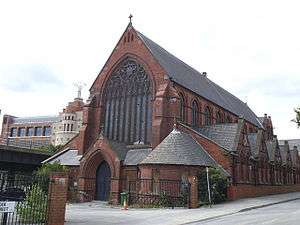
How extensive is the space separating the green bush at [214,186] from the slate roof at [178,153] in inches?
51.6

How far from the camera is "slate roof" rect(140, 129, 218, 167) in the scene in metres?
31.9

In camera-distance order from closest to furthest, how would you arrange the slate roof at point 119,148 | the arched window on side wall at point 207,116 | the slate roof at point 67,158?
the slate roof at point 119,148, the slate roof at point 67,158, the arched window on side wall at point 207,116

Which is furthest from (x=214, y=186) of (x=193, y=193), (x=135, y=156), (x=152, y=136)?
(x=152, y=136)

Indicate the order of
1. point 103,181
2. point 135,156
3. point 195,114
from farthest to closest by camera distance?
point 195,114
point 103,181
point 135,156

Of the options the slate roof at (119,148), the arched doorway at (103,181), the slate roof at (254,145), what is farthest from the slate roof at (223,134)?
the arched doorway at (103,181)

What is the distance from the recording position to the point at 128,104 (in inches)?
1636

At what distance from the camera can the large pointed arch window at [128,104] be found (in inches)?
1578

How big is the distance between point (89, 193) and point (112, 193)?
12.2 feet

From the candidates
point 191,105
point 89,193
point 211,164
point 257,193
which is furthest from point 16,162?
point 257,193

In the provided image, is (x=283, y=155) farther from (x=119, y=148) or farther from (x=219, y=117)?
(x=119, y=148)

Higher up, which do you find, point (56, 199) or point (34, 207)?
point (56, 199)

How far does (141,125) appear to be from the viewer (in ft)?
132

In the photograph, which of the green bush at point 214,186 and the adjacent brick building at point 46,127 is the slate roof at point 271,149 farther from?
the adjacent brick building at point 46,127

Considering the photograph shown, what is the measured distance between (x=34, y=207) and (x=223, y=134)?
24.9 m
